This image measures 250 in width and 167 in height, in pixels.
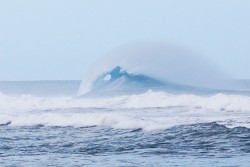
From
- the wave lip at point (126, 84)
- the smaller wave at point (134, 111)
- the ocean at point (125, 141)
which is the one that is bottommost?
the ocean at point (125, 141)

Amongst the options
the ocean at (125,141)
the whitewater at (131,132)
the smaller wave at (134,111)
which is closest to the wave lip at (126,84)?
the whitewater at (131,132)

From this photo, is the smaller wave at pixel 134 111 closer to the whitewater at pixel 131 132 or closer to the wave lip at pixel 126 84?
the whitewater at pixel 131 132

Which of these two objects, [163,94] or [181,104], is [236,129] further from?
[163,94]

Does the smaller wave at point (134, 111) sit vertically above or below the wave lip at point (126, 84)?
below

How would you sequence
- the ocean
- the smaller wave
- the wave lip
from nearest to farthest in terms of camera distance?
the ocean → the smaller wave → the wave lip

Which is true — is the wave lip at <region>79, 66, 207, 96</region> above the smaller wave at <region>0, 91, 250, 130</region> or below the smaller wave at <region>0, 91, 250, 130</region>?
above

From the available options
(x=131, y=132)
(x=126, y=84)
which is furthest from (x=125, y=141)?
(x=126, y=84)

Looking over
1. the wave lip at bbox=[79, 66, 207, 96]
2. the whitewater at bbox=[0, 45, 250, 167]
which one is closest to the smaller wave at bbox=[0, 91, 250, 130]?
the whitewater at bbox=[0, 45, 250, 167]

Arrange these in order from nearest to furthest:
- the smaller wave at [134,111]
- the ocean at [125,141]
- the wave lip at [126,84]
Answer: the ocean at [125,141] < the smaller wave at [134,111] < the wave lip at [126,84]

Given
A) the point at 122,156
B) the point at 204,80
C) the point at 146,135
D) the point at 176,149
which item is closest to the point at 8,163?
the point at 122,156

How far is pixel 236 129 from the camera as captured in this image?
16562 mm

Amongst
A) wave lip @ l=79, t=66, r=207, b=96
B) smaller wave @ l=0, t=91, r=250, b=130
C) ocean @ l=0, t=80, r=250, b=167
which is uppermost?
wave lip @ l=79, t=66, r=207, b=96

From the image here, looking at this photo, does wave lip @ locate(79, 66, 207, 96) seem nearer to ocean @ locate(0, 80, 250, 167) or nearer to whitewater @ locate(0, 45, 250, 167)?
whitewater @ locate(0, 45, 250, 167)

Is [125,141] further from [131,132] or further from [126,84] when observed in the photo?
[126,84]
